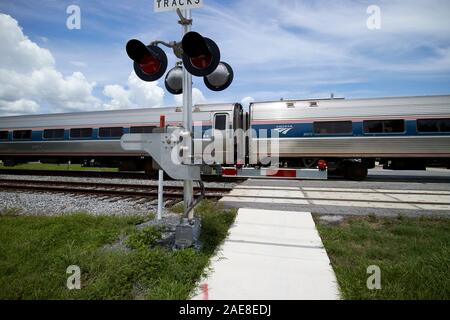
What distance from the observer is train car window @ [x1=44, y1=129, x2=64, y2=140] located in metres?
17.6

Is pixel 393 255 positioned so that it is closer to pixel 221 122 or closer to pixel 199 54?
pixel 199 54

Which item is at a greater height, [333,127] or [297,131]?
[333,127]

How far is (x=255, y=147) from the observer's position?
14.5 metres

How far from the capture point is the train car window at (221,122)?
45.8 feet

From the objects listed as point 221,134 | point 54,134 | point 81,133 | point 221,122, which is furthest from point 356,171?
point 54,134

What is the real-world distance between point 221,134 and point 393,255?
10.5 m

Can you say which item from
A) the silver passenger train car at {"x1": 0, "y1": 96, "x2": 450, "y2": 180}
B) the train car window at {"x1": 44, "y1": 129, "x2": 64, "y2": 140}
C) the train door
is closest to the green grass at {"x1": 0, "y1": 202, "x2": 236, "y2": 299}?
the train door

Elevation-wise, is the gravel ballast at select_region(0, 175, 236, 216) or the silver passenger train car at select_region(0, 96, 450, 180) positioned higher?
the silver passenger train car at select_region(0, 96, 450, 180)

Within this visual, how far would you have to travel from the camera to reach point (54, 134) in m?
17.8

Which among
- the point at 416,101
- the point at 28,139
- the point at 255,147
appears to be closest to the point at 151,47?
the point at 255,147

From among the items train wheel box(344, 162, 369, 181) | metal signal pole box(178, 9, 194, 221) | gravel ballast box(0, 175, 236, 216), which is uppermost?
metal signal pole box(178, 9, 194, 221)

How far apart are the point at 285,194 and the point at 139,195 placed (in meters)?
4.94

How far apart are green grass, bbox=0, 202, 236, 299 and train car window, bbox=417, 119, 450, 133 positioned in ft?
42.0

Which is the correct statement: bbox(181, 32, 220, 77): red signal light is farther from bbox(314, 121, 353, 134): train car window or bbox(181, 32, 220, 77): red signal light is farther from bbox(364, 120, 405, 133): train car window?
bbox(364, 120, 405, 133): train car window
